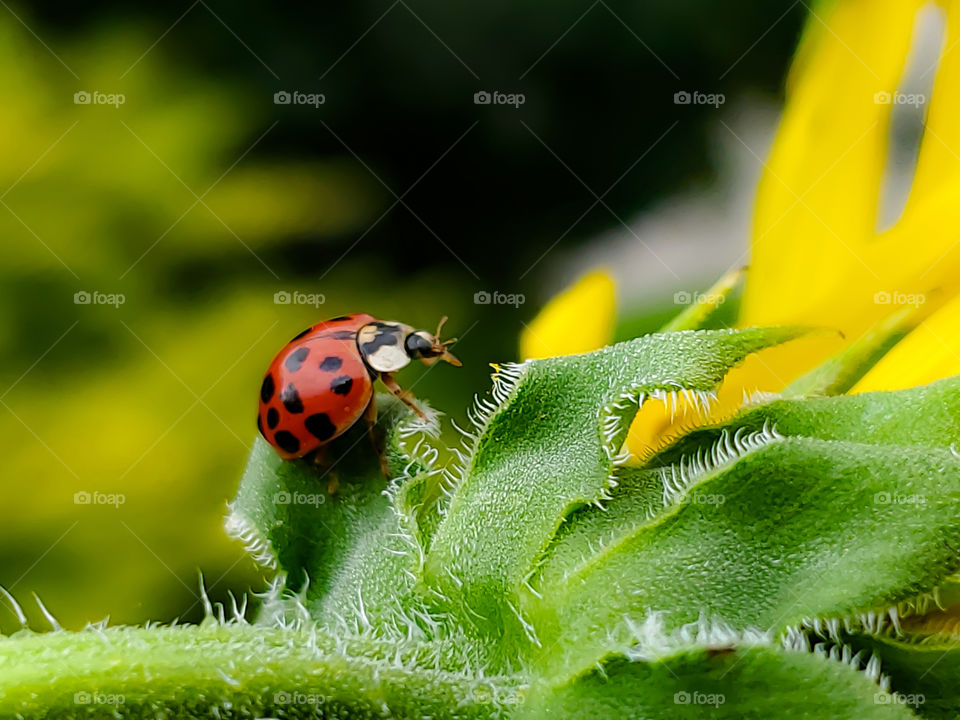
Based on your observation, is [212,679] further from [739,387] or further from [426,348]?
[426,348]

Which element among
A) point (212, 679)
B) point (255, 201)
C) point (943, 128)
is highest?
point (255, 201)

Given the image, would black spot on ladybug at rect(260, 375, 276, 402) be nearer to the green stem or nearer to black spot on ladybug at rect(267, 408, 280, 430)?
black spot on ladybug at rect(267, 408, 280, 430)

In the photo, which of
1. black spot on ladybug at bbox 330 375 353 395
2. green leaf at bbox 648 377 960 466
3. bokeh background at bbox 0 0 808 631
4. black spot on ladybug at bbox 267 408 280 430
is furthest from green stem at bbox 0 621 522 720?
bokeh background at bbox 0 0 808 631

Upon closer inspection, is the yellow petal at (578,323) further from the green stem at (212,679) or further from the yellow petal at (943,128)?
the green stem at (212,679)

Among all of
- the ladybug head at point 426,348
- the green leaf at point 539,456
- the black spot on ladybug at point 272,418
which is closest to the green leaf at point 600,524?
the green leaf at point 539,456

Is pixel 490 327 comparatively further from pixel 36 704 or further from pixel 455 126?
pixel 36 704

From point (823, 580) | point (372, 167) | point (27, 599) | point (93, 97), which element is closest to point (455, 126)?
point (372, 167)

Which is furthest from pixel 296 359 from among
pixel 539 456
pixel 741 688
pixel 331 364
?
pixel 741 688
